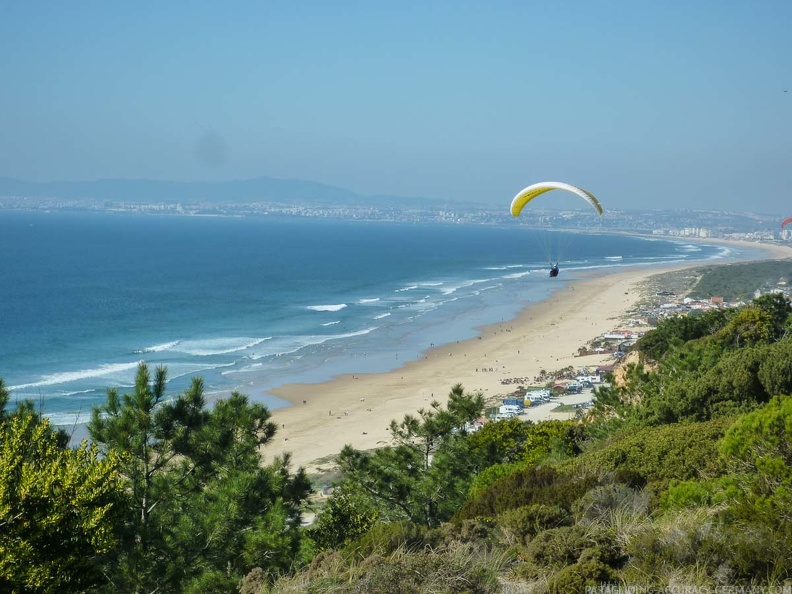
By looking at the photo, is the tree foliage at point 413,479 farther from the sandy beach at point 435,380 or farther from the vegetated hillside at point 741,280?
the vegetated hillside at point 741,280

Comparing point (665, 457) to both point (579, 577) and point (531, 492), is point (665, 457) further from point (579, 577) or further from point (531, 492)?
point (579, 577)

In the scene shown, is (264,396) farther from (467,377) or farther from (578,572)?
(578,572)

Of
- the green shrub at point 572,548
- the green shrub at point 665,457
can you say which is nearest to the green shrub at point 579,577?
the green shrub at point 572,548

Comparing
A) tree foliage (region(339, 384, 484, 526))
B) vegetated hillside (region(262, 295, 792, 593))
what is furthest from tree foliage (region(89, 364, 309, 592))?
tree foliage (region(339, 384, 484, 526))

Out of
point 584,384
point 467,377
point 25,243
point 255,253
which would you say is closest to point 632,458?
point 584,384

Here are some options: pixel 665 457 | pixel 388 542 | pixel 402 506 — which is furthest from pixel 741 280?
pixel 388 542

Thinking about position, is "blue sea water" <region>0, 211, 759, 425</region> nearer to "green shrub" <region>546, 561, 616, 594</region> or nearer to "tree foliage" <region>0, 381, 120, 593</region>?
"tree foliage" <region>0, 381, 120, 593</region>
